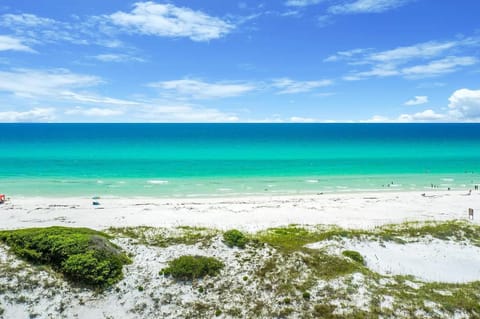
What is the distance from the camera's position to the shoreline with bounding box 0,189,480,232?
2602 centimetres

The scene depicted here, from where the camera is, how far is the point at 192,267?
14.1 meters

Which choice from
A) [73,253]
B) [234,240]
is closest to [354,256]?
[234,240]

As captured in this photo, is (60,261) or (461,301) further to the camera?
(60,261)

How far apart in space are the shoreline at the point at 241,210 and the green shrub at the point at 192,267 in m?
9.71

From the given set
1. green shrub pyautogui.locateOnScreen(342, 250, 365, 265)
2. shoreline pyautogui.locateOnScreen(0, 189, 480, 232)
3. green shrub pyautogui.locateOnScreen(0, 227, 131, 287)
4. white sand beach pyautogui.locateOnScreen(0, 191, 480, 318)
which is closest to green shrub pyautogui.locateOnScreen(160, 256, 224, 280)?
white sand beach pyautogui.locateOnScreen(0, 191, 480, 318)

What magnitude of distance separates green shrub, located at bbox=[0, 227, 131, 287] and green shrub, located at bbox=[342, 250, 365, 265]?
38.4 feet

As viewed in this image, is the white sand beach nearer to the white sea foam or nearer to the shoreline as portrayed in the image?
the shoreline

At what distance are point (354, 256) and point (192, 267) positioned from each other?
9090 mm

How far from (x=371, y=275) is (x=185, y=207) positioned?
21.0 meters

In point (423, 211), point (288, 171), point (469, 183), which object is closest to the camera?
point (423, 211)

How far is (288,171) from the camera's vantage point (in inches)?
2272

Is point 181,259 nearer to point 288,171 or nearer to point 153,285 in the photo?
point 153,285

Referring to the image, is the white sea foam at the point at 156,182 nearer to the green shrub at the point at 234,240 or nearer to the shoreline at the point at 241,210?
the shoreline at the point at 241,210

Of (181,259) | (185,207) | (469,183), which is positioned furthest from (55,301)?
(469,183)
